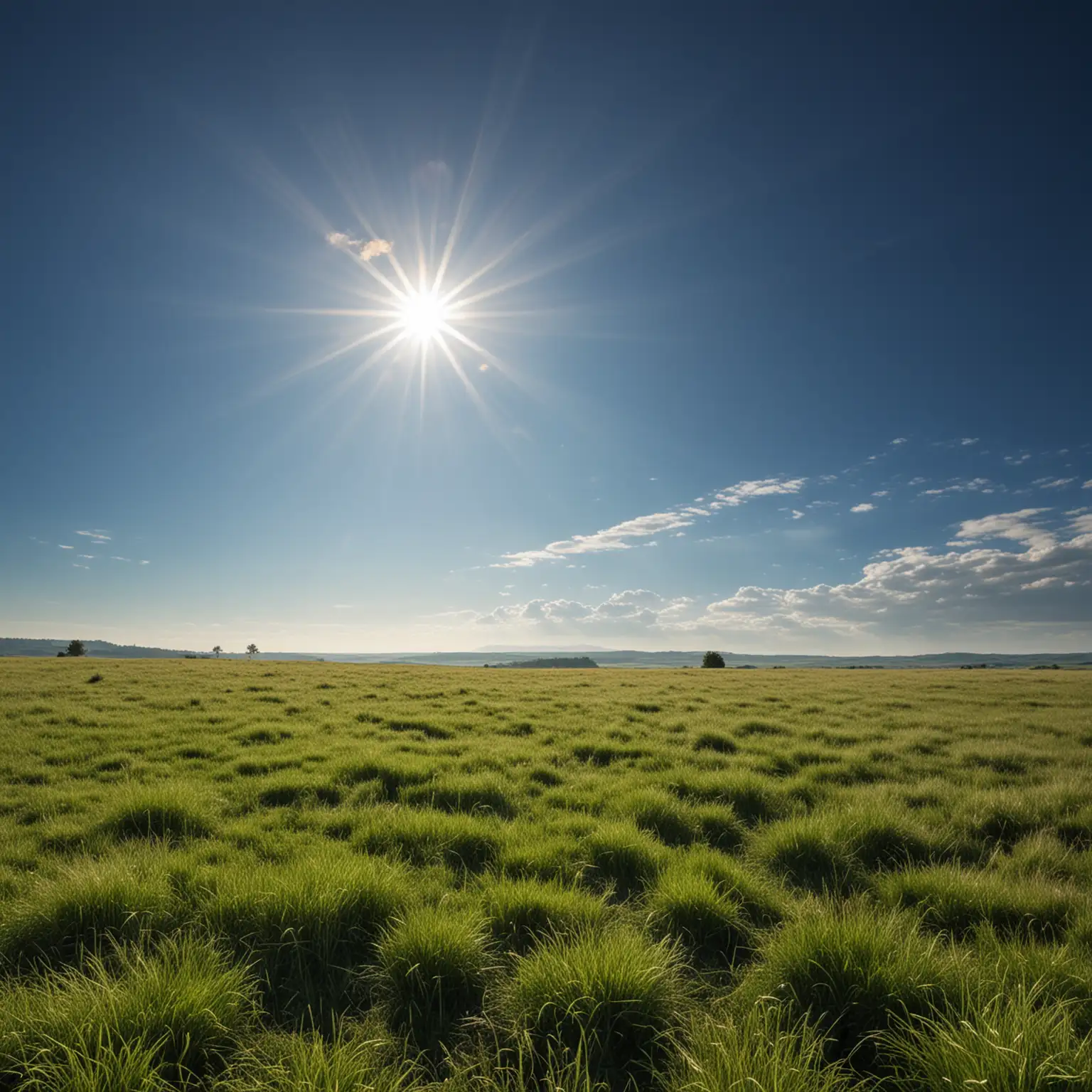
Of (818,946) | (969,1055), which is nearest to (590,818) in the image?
(818,946)

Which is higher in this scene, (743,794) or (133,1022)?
(133,1022)

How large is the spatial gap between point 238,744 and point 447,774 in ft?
17.6

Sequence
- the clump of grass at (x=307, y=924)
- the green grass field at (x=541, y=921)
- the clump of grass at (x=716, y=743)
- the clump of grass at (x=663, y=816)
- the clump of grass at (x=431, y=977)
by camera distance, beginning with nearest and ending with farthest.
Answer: the green grass field at (x=541, y=921) < the clump of grass at (x=431, y=977) < the clump of grass at (x=307, y=924) < the clump of grass at (x=663, y=816) < the clump of grass at (x=716, y=743)

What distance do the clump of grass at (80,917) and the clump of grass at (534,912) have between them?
2.40 meters

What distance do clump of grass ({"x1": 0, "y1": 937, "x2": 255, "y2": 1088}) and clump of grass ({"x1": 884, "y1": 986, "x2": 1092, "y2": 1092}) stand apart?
133 inches

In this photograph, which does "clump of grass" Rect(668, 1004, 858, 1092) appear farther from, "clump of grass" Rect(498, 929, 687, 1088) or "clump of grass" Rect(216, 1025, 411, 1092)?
"clump of grass" Rect(216, 1025, 411, 1092)

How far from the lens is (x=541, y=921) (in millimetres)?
4039

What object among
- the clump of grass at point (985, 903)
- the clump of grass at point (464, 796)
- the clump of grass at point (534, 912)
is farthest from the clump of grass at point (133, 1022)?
the clump of grass at point (985, 903)

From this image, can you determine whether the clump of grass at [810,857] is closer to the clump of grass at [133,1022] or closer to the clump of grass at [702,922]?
the clump of grass at [702,922]

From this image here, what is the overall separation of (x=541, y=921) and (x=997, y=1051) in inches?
110

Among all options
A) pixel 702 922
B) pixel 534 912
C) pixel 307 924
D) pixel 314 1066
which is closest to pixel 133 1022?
pixel 314 1066

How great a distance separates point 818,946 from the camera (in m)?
3.20

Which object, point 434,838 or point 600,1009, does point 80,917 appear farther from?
point 600,1009

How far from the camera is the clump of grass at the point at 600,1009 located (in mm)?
2713
